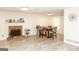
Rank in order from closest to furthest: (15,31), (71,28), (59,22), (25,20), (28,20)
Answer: (71,28), (15,31), (25,20), (28,20), (59,22)

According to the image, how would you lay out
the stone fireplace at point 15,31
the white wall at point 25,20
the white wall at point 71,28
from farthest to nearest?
the stone fireplace at point 15,31 < the white wall at point 25,20 < the white wall at point 71,28

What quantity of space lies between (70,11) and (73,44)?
68.7 inches

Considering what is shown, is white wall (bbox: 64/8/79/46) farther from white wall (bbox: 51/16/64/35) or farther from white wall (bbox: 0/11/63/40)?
white wall (bbox: 51/16/64/35)

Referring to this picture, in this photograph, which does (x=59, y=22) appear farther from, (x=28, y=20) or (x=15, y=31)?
(x=15, y=31)

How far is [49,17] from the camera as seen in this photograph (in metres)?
12.6

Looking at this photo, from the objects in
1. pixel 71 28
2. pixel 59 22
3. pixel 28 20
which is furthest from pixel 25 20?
pixel 71 28

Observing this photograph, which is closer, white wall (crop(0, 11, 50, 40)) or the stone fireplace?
white wall (crop(0, 11, 50, 40))

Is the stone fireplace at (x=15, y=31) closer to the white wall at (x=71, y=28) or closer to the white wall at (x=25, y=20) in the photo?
the white wall at (x=25, y=20)

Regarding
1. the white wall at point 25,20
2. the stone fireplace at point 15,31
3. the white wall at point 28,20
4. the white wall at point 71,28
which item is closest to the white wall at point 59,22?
the white wall at point 28,20

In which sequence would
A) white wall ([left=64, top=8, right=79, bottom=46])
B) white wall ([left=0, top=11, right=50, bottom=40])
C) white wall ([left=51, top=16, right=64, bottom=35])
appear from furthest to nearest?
white wall ([left=51, top=16, right=64, bottom=35]), white wall ([left=0, top=11, right=50, bottom=40]), white wall ([left=64, top=8, right=79, bottom=46])

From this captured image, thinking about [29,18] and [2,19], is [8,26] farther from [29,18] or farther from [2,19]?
[29,18]

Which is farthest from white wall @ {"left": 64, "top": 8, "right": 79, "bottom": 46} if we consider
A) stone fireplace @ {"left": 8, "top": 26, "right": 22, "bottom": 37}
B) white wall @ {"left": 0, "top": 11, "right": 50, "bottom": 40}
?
stone fireplace @ {"left": 8, "top": 26, "right": 22, "bottom": 37}

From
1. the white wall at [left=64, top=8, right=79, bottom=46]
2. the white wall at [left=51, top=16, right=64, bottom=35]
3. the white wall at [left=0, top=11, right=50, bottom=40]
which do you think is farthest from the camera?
the white wall at [left=51, top=16, right=64, bottom=35]
